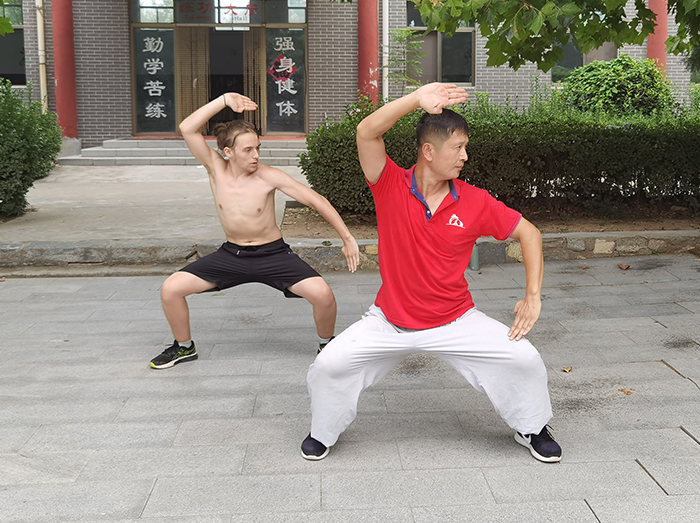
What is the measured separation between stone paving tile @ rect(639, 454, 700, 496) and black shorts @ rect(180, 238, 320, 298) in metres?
2.38

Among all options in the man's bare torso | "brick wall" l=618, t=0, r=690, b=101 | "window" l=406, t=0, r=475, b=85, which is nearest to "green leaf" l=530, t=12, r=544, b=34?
the man's bare torso

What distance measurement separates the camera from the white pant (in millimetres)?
3488

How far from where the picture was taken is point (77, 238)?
27.5ft

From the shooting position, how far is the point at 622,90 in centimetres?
1540

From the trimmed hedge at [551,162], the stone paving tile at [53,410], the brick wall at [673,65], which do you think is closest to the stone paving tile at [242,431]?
the stone paving tile at [53,410]

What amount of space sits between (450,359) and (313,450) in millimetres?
751

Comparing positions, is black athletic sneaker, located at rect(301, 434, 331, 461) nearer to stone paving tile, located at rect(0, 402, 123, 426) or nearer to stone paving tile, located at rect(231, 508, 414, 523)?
stone paving tile, located at rect(231, 508, 414, 523)

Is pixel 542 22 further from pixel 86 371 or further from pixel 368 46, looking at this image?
pixel 368 46

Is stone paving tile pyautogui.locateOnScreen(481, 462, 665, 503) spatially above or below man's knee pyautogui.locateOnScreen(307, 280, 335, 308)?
below

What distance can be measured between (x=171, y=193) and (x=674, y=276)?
7.44m

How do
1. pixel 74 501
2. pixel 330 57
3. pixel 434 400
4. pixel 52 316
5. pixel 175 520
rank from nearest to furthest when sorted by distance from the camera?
1. pixel 175 520
2. pixel 74 501
3. pixel 434 400
4. pixel 52 316
5. pixel 330 57

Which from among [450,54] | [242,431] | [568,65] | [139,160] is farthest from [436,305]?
[568,65]

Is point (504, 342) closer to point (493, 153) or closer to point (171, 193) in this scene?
point (493, 153)

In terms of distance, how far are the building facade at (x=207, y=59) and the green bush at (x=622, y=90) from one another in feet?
5.54
